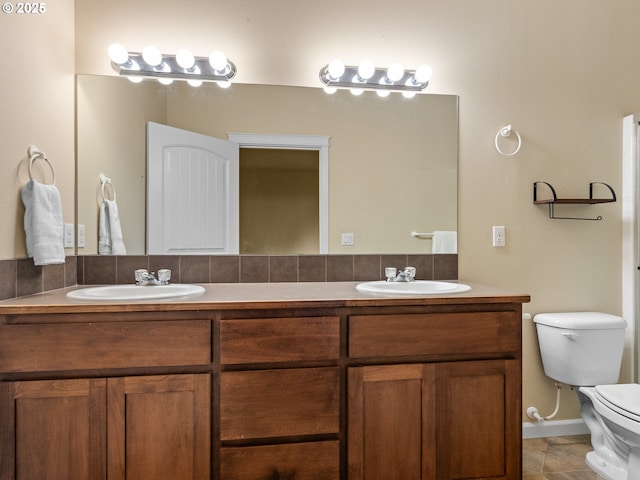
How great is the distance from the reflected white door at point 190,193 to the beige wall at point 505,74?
42cm

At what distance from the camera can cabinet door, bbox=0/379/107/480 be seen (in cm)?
130

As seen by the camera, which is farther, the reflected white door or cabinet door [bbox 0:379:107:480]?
the reflected white door

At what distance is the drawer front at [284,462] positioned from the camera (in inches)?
54.9

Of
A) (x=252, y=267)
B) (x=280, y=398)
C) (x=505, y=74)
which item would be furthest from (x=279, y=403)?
(x=505, y=74)

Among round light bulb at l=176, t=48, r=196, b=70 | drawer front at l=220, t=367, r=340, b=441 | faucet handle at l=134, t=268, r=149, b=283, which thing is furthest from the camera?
round light bulb at l=176, t=48, r=196, b=70

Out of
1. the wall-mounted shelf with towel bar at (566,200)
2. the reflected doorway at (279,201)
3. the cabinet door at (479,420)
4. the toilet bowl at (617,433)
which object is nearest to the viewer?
the toilet bowl at (617,433)

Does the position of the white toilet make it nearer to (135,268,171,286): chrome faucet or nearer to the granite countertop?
the granite countertop

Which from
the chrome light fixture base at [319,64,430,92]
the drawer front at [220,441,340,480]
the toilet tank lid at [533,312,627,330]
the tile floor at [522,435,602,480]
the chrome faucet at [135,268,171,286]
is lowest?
the tile floor at [522,435,602,480]

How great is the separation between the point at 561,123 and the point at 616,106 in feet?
1.22

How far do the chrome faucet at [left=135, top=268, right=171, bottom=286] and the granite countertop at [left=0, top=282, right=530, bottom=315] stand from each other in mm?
212

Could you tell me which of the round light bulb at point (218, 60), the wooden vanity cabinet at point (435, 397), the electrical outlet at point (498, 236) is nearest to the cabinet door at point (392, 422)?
the wooden vanity cabinet at point (435, 397)

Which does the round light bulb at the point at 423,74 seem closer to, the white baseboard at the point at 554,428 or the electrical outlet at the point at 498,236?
the electrical outlet at the point at 498,236

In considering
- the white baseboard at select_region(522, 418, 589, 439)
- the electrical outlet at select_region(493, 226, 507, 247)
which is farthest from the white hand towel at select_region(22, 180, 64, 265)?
the white baseboard at select_region(522, 418, 589, 439)

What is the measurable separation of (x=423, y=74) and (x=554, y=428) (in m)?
2.06
